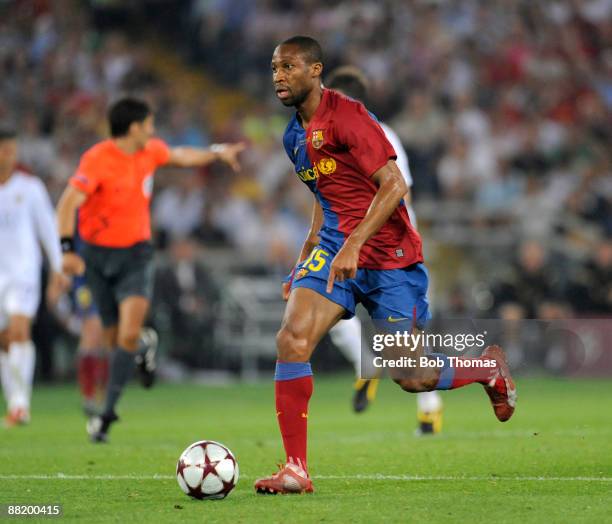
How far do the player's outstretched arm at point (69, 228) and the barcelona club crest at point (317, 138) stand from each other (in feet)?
11.1

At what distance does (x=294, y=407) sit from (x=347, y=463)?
1.61 metres

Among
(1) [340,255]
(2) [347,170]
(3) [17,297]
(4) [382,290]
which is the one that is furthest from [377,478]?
(3) [17,297]

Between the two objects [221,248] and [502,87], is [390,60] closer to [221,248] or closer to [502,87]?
[502,87]

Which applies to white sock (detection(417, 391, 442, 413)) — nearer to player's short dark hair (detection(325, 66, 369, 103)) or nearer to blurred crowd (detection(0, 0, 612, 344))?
player's short dark hair (detection(325, 66, 369, 103))

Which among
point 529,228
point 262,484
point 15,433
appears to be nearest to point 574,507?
point 262,484

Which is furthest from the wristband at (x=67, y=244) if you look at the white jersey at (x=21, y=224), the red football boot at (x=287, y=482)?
the red football boot at (x=287, y=482)

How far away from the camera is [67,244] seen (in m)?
9.42

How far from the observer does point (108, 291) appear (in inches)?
391

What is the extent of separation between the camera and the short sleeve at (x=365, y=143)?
627 centimetres

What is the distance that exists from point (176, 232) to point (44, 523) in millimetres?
13286

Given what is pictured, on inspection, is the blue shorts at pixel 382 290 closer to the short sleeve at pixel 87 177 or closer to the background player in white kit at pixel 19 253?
the short sleeve at pixel 87 177

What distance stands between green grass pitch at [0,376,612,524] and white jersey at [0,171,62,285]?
145 centimetres

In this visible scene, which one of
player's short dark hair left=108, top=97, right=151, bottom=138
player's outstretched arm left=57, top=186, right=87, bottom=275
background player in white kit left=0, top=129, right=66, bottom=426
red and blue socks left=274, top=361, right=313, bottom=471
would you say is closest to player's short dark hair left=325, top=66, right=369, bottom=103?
player's short dark hair left=108, top=97, right=151, bottom=138

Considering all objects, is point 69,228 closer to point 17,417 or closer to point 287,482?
point 17,417
